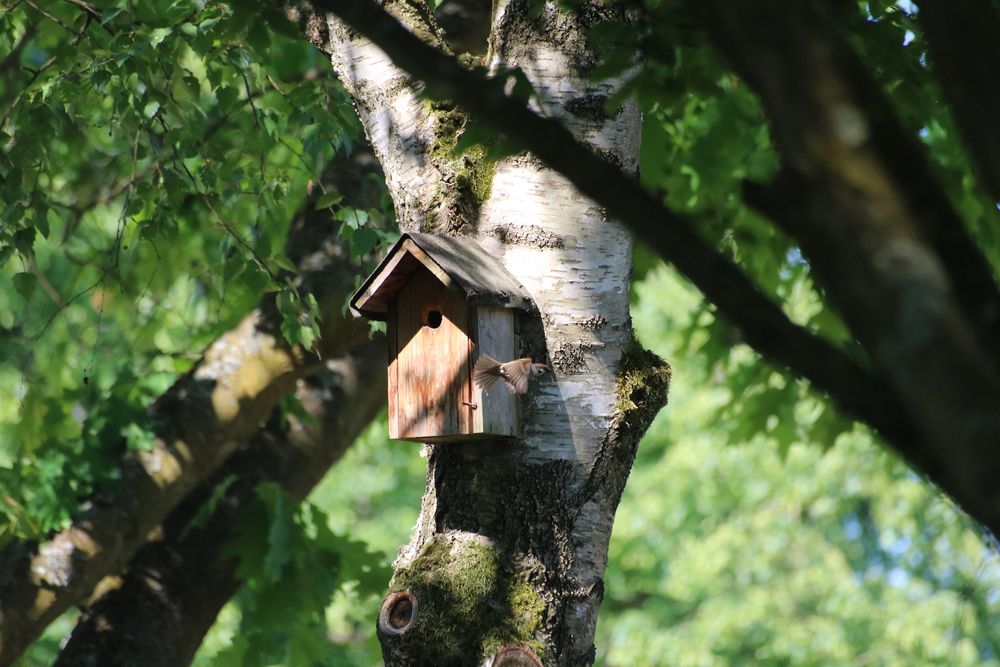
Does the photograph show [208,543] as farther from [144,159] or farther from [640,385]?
[640,385]

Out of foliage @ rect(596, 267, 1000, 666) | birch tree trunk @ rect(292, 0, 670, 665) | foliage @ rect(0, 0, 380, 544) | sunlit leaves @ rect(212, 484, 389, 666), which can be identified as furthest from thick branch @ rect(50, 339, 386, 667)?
foliage @ rect(596, 267, 1000, 666)

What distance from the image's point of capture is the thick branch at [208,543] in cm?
457

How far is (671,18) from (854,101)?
120cm

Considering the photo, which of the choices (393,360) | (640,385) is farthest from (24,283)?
(640,385)

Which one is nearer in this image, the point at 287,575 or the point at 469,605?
the point at 469,605

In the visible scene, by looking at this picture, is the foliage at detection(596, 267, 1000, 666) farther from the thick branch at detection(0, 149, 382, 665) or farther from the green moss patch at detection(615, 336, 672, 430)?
the green moss patch at detection(615, 336, 672, 430)

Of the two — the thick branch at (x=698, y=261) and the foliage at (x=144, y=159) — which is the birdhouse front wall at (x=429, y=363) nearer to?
the foliage at (x=144, y=159)

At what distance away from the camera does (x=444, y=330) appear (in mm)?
2512

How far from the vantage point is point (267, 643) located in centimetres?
495

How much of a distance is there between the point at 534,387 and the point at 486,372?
130 millimetres

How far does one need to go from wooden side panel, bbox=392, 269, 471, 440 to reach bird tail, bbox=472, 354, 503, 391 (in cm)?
4

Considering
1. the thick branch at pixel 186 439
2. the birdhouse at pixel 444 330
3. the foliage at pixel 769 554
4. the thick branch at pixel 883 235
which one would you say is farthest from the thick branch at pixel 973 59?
the foliage at pixel 769 554

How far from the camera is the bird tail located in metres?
2.36

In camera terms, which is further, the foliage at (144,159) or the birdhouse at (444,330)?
the foliage at (144,159)
